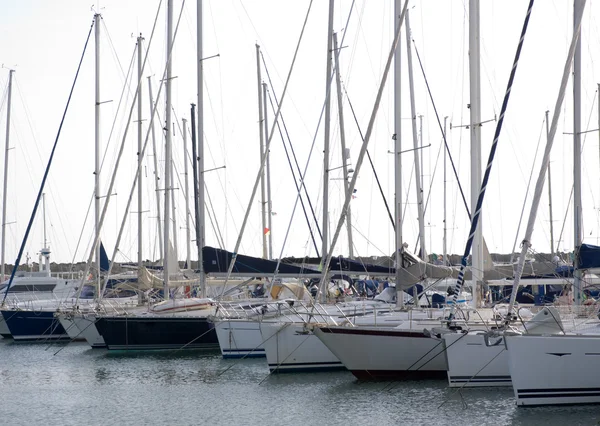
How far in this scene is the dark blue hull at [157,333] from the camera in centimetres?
3344

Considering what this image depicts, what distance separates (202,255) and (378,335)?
373 inches

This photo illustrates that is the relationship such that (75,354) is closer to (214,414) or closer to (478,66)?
(214,414)

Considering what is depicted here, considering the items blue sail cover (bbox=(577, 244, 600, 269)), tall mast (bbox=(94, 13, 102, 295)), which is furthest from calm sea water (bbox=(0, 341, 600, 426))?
tall mast (bbox=(94, 13, 102, 295))

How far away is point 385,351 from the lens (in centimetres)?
2339

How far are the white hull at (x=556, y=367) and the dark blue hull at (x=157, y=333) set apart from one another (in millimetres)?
16097

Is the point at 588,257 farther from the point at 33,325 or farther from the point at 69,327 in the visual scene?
the point at 33,325

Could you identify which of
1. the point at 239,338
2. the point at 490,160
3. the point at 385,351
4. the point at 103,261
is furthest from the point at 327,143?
the point at 103,261

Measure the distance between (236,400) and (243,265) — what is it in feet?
26.0

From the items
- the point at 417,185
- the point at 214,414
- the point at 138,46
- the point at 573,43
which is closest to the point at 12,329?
the point at 138,46

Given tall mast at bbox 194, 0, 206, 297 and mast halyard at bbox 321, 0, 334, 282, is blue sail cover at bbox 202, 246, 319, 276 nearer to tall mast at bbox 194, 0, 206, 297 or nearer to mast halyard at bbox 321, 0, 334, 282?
tall mast at bbox 194, 0, 206, 297

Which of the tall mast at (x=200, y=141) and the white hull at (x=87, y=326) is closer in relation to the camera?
the tall mast at (x=200, y=141)

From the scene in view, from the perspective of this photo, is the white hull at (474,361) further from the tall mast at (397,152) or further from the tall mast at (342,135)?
the tall mast at (342,135)

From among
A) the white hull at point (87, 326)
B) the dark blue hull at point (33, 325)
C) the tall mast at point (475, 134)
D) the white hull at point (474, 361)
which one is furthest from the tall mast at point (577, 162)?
the dark blue hull at point (33, 325)

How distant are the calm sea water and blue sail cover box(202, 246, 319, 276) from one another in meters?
2.87
